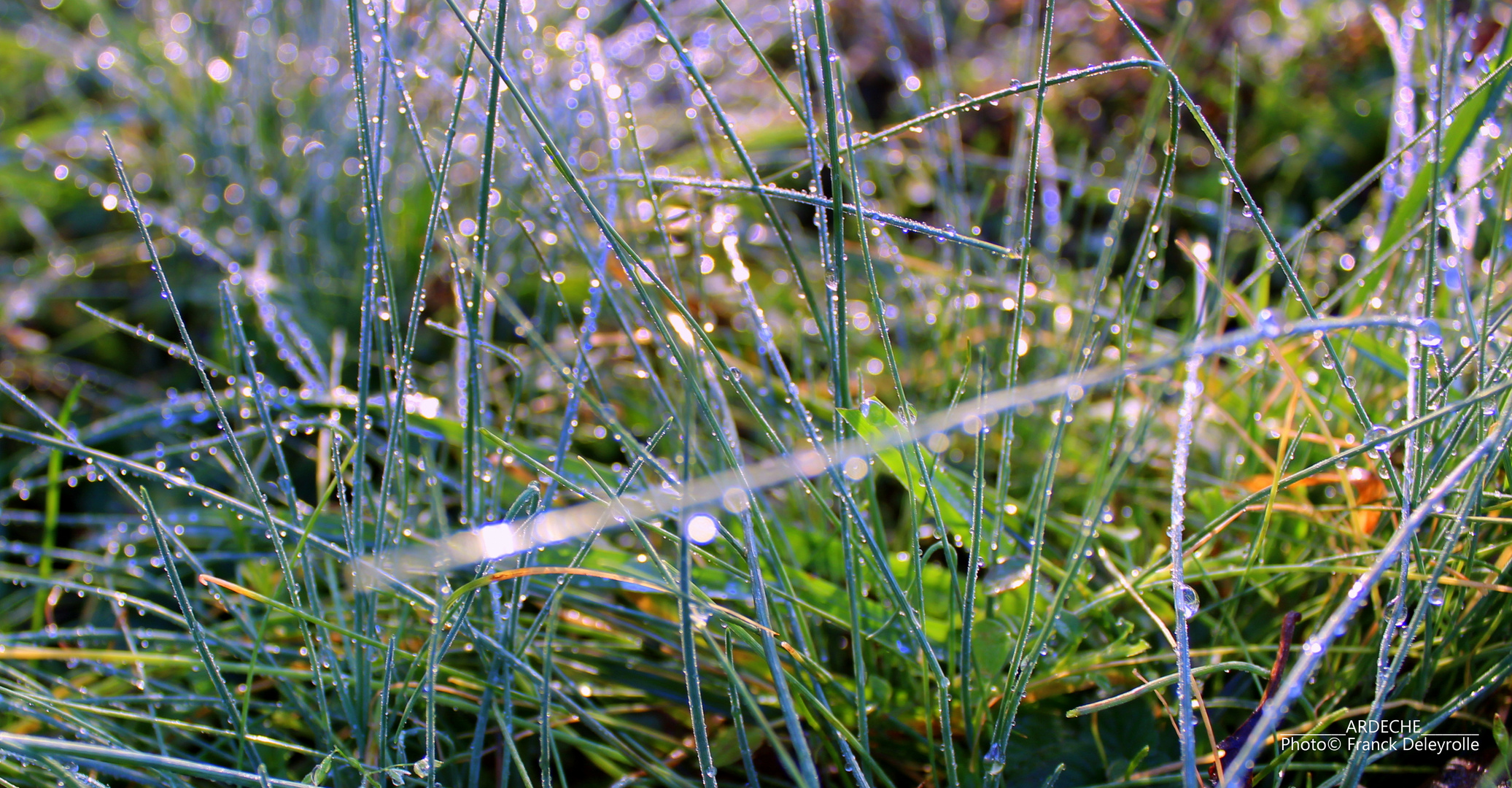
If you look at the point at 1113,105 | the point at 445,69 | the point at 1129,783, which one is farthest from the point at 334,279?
the point at 1113,105

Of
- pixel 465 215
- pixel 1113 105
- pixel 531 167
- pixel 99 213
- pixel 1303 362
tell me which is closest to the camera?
pixel 531 167

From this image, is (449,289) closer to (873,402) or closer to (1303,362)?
(873,402)

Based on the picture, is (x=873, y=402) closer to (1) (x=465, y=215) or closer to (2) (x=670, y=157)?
(1) (x=465, y=215)

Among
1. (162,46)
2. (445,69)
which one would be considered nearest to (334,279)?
(445,69)

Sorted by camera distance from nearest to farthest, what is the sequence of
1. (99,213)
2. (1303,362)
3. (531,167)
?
(531,167) < (1303,362) < (99,213)

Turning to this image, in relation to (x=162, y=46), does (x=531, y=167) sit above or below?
below

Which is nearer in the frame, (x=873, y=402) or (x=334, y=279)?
(x=873, y=402)

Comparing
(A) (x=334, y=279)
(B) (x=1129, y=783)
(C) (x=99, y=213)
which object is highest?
(C) (x=99, y=213)
